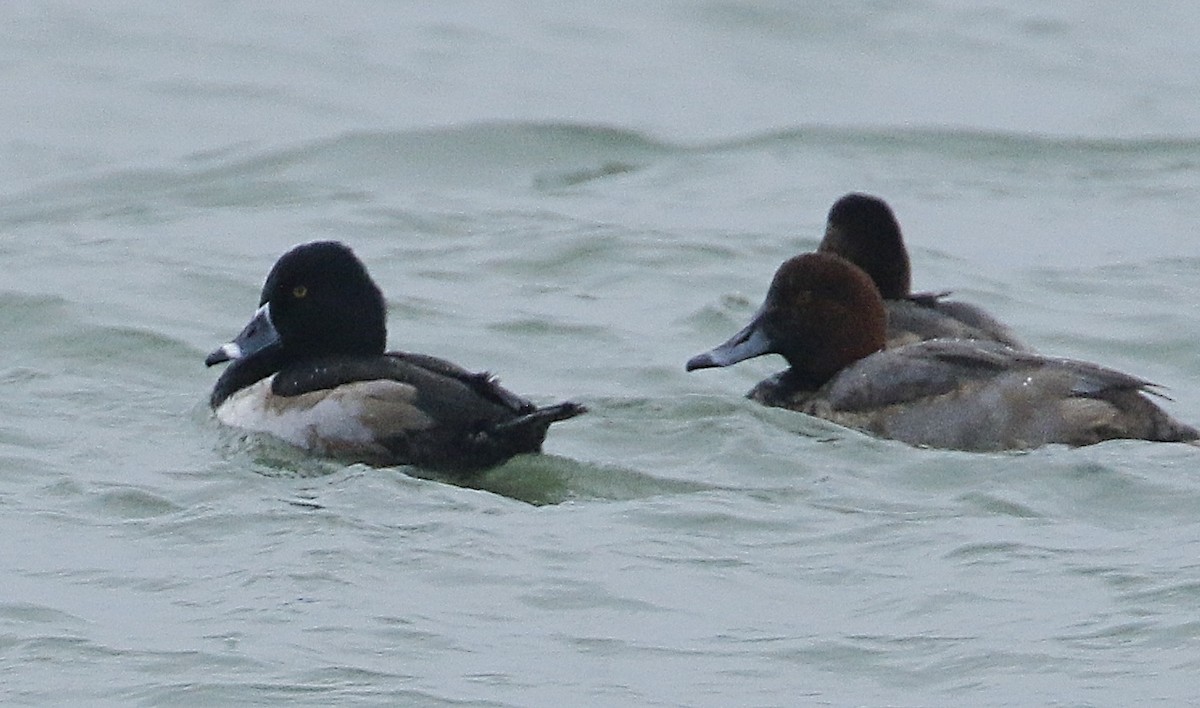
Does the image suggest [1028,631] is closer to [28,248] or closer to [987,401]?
[987,401]

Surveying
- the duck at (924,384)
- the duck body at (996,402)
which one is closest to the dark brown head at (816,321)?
the duck at (924,384)

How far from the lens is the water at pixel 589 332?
802 cm

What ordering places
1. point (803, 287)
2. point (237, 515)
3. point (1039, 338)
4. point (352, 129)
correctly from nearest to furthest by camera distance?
1. point (237, 515)
2. point (803, 287)
3. point (1039, 338)
4. point (352, 129)

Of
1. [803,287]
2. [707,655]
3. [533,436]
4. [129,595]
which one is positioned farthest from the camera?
[803,287]

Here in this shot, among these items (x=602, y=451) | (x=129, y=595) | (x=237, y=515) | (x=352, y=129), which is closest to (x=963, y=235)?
(x=352, y=129)

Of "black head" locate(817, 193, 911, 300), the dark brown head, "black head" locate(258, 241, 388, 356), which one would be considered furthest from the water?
"black head" locate(817, 193, 911, 300)

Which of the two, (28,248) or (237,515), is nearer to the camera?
(237,515)

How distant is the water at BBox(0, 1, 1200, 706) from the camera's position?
802 cm

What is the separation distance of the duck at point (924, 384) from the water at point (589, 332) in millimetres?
140

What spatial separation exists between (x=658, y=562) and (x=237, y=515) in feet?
5.04

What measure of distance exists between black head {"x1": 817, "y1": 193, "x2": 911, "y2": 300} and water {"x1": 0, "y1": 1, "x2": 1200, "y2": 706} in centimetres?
77

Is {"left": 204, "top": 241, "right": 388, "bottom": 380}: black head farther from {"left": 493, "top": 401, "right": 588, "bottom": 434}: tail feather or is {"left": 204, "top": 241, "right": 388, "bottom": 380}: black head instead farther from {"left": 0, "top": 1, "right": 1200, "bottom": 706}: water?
{"left": 493, "top": 401, "right": 588, "bottom": 434}: tail feather

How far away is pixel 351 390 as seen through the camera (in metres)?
10.4

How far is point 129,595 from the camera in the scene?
845cm
